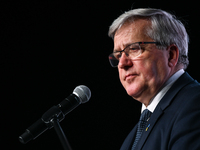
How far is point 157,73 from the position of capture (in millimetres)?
1771

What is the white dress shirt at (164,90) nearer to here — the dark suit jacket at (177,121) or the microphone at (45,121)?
the dark suit jacket at (177,121)

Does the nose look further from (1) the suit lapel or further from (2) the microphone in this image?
(2) the microphone

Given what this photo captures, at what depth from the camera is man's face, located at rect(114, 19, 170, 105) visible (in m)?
1.77

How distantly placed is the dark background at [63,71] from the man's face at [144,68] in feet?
5.79

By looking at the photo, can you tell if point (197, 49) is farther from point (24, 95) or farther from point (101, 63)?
point (24, 95)

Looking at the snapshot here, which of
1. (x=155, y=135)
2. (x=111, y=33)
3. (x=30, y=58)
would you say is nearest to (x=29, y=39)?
(x=30, y=58)

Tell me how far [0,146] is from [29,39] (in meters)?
1.61

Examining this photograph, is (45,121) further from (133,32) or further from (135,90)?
(133,32)

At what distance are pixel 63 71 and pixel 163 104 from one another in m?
2.35

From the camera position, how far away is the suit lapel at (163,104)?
159 cm

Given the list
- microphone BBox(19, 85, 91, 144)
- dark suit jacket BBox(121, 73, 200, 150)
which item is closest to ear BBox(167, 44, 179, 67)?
dark suit jacket BBox(121, 73, 200, 150)

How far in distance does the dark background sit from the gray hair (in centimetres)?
160

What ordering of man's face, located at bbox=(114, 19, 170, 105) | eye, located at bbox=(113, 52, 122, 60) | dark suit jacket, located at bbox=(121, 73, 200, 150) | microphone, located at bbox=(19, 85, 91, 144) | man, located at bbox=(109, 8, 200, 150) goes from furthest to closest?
eye, located at bbox=(113, 52, 122, 60)
man's face, located at bbox=(114, 19, 170, 105)
man, located at bbox=(109, 8, 200, 150)
microphone, located at bbox=(19, 85, 91, 144)
dark suit jacket, located at bbox=(121, 73, 200, 150)

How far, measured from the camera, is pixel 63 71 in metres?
3.75
